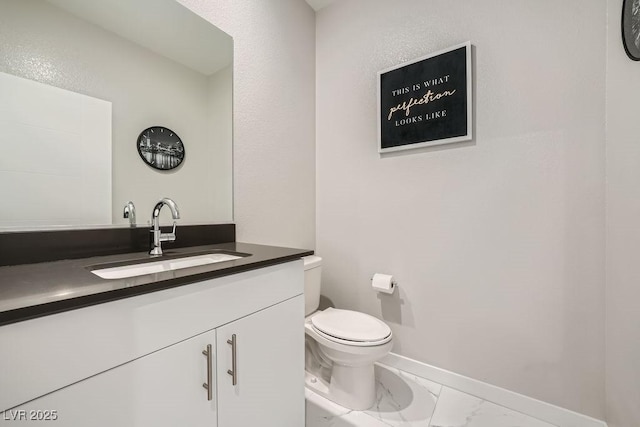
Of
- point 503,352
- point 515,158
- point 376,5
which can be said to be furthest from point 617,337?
point 376,5

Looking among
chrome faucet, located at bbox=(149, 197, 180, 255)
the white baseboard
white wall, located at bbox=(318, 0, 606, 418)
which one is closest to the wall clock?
white wall, located at bbox=(318, 0, 606, 418)

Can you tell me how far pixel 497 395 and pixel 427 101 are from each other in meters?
1.70

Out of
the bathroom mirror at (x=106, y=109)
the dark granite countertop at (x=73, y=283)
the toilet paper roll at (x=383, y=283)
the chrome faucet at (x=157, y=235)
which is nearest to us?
the dark granite countertop at (x=73, y=283)

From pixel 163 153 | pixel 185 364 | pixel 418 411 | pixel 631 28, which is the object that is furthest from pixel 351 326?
pixel 631 28

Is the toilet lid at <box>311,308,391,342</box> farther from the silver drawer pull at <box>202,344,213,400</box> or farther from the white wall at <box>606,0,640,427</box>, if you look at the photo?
the white wall at <box>606,0,640,427</box>

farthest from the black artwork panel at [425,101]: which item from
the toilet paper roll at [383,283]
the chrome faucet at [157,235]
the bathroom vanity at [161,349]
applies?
the chrome faucet at [157,235]

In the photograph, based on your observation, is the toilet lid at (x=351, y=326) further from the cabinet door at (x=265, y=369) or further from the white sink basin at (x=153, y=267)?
the white sink basin at (x=153, y=267)

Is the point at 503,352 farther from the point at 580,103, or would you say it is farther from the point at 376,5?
the point at 376,5

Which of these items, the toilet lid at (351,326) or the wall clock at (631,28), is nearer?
the wall clock at (631,28)

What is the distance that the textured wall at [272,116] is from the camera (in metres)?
1.51

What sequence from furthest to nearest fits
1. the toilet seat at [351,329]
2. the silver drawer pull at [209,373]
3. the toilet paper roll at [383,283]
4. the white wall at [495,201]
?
the toilet paper roll at [383,283], the toilet seat at [351,329], the white wall at [495,201], the silver drawer pull at [209,373]

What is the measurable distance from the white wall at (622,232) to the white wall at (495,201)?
5cm

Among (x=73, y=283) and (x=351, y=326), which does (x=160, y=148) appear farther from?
(x=351, y=326)

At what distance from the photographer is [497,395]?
1.40 metres
